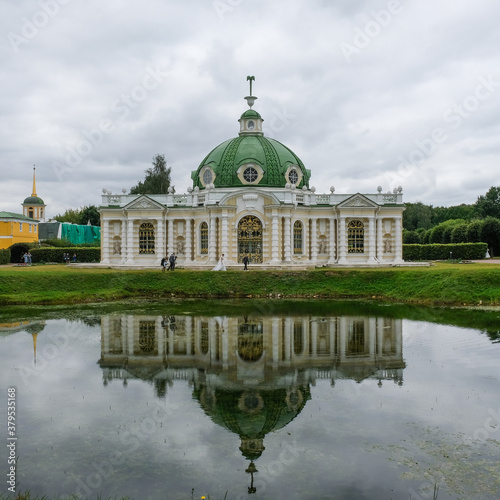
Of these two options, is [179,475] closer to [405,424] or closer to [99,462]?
[99,462]

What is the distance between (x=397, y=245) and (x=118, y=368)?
3503 centimetres

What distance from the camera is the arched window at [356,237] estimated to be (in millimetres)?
46281

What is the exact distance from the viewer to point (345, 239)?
46156 millimetres

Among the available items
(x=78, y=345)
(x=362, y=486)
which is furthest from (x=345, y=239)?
(x=362, y=486)

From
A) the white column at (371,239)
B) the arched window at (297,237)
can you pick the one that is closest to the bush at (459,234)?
the white column at (371,239)

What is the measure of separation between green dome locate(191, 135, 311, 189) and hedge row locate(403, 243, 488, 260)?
18821mm

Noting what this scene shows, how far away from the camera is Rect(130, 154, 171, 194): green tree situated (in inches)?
2852

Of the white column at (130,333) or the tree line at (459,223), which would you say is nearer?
the white column at (130,333)

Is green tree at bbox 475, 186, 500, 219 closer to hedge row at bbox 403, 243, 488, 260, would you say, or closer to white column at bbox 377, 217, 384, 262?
hedge row at bbox 403, 243, 488, 260

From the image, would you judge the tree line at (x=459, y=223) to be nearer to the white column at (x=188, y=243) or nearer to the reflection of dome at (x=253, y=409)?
the white column at (x=188, y=243)

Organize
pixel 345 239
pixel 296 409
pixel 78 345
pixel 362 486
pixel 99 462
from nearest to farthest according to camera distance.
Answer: pixel 362 486
pixel 99 462
pixel 296 409
pixel 78 345
pixel 345 239

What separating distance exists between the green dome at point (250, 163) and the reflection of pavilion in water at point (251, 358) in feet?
78.0

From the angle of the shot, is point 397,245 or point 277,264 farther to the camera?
point 397,245

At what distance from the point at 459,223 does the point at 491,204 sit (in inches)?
295
